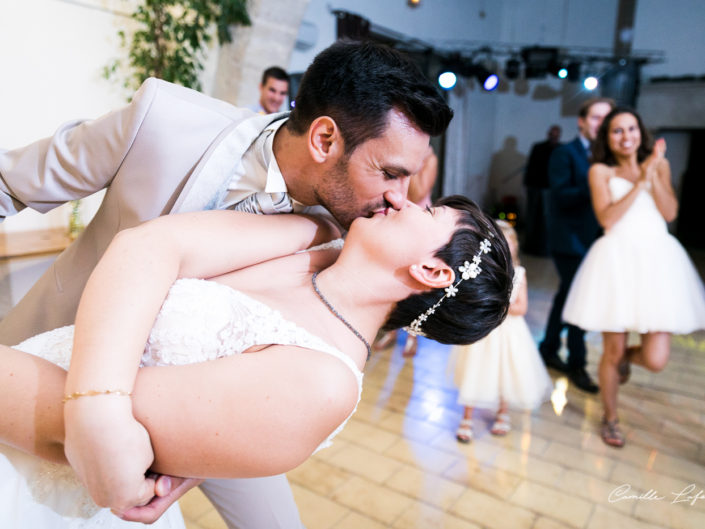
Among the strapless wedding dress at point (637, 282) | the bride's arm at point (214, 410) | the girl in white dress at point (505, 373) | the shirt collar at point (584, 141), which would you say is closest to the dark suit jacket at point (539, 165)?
the shirt collar at point (584, 141)

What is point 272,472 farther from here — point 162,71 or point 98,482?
point 162,71

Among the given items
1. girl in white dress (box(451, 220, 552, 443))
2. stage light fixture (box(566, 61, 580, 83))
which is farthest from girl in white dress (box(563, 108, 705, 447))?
stage light fixture (box(566, 61, 580, 83))

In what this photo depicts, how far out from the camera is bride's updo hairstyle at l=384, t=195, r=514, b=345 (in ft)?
4.33

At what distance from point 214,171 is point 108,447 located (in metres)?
0.76

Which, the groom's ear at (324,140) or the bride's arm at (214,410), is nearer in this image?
the bride's arm at (214,410)

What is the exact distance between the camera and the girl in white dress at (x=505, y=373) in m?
3.12

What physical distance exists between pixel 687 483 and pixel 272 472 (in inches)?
107

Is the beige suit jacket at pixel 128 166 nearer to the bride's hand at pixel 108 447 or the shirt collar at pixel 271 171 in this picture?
the shirt collar at pixel 271 171

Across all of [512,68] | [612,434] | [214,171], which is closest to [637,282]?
[612,434]

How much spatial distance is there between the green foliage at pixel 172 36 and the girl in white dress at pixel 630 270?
325 centimetres

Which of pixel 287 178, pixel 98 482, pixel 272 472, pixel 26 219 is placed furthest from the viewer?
pixel 26 219

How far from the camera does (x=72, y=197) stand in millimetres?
1497

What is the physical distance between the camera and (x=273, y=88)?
4258 millimetres

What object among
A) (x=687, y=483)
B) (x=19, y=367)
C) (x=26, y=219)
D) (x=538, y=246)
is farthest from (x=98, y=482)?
(x=538, y=246)
